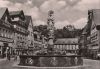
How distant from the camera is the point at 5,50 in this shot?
59.0 meters

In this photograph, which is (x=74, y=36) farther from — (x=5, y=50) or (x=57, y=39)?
(x=5, y=50)

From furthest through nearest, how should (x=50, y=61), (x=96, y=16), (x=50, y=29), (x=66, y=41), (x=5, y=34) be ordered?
1. (x=66, y=41)
2. (x=96, y=16)
3. (x=5, y=34)
4. (x=50, y=29)
5. (x=50, y=61)

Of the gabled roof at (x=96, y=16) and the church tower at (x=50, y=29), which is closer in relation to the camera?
the church tower at (x=50, y=29)

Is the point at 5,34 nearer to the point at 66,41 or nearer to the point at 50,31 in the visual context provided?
the point at 50,31

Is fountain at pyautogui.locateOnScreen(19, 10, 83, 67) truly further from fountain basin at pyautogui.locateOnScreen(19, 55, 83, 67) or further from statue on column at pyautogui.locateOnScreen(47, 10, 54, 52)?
statue on column at pyautogui.locateOnScreen(47, 10, 54, 52)

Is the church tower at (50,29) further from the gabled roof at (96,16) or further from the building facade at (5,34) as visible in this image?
the gabled roof at (96,16)

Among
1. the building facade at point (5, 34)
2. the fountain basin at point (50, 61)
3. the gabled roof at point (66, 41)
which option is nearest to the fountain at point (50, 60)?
the fountain basin at point (50, 61)

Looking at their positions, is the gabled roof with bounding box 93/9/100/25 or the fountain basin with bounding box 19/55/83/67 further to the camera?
the gabled roof with bounding box 93/9/100/25

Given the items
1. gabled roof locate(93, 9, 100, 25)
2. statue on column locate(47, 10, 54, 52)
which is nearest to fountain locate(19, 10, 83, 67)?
statue on column locate(47, 10, 54, 52)

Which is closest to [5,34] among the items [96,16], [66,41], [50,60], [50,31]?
[96,16]

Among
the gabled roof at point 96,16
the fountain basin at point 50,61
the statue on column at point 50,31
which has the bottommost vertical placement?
the fountain basin at point 50,61

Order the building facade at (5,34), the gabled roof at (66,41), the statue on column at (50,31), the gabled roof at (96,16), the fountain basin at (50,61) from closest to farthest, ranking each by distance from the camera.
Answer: the fountain basin at (50,61) < the statue on column at (50,31) < the building facade at (5,34) < the gabled roof at (96,16) < the gabled roof at (66,41)

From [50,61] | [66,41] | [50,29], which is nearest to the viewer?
Result: [50,61]

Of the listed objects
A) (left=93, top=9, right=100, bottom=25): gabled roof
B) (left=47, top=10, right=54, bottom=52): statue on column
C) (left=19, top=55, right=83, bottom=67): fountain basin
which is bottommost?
(left=19, top=55, right=83, bottom=67): fountain basin
